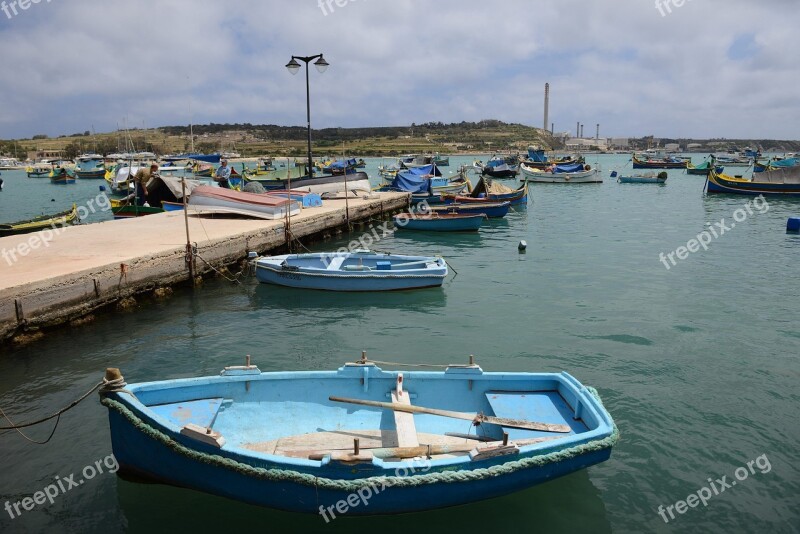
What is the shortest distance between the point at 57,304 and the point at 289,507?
8127mm

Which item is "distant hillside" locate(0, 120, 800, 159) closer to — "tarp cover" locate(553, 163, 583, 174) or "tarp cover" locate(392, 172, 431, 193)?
"tarp cover" locate(553, 163, 583, 174)

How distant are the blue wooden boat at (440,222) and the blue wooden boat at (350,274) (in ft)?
31.1

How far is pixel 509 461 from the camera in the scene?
564cm

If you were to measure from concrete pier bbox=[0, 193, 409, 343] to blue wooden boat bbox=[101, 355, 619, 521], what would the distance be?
5851mm

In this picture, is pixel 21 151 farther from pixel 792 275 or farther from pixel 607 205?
pixel 792 275

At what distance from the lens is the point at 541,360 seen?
10.4 metres

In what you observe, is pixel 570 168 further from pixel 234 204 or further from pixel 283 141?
pixel 283 141

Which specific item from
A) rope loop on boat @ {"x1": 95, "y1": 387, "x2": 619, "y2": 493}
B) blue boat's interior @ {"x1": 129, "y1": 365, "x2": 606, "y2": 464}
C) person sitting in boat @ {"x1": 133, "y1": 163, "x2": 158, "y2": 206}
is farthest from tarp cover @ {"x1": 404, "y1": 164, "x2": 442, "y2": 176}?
rope loop on boat @ {"x1": 95, "y1": 387, "x2": 619, "y2": 493}

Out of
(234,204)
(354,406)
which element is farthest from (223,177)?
(354,406)

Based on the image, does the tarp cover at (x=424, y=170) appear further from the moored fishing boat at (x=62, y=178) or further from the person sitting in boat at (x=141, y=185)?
the moored fishing boat at (x=62, y=178)

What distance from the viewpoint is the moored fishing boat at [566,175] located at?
5597 centimetres

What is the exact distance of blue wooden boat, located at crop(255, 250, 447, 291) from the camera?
14781 millimetres

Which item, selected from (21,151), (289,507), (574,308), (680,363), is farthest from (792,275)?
(21,151)

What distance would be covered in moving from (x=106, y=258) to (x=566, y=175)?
162ft
